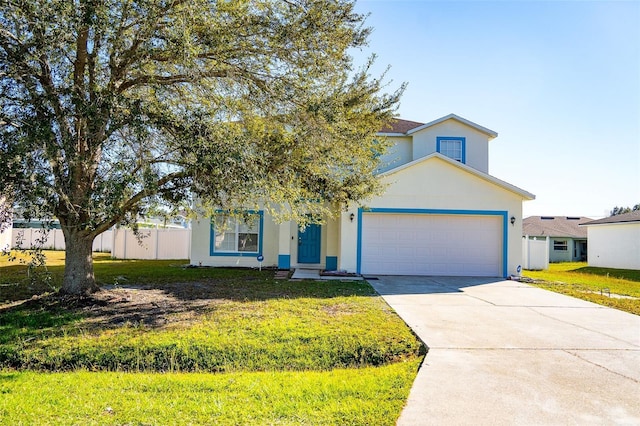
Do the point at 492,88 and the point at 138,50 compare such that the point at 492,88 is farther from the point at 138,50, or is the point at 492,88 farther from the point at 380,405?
the point at 380,405

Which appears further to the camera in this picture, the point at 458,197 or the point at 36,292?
the point at 458,197

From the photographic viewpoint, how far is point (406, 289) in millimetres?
11062

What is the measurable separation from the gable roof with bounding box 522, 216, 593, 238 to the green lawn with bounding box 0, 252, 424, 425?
2835cm

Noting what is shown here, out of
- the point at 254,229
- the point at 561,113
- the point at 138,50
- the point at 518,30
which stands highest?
the point at 518,30

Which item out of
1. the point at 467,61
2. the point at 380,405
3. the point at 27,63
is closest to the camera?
the point at 380,405

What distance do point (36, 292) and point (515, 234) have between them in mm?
14377

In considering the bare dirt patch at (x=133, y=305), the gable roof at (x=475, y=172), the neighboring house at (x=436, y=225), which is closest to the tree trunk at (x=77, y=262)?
the bare dirt patch at (x=133, y=305)

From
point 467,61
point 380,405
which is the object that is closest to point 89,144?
point 380,405

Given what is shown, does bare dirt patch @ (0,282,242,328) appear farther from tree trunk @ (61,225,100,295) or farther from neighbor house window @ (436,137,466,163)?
neighbor house window @ (436,137,466,163)

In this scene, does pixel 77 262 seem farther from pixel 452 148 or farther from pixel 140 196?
pixel 452 148

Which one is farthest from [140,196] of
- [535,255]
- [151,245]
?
[535,255]

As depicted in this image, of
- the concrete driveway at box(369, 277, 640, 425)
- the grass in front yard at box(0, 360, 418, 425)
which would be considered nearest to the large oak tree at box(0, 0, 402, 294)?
the grass in front yard at box(0, 360, 418, 425)

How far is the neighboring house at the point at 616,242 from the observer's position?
915 inches

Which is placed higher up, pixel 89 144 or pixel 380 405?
pixel 89 144
